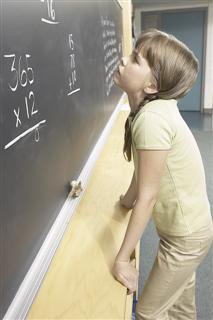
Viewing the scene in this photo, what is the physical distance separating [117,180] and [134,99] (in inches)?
18.3

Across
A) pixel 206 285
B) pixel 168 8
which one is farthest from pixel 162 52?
pixel 168 8

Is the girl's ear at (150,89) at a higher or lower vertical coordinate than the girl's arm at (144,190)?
higher

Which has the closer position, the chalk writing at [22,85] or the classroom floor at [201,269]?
the chalk writing at [22,85]

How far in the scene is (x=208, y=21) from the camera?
246 inches

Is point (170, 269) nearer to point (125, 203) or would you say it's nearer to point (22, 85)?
point (125, 203)

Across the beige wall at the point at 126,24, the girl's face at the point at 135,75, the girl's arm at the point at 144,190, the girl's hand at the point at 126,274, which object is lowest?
the girl's hand at the point at 126,274

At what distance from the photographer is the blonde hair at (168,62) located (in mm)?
834

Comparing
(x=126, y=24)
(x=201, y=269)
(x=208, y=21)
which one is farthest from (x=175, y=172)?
(x=208, y=21)

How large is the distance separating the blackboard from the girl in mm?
193

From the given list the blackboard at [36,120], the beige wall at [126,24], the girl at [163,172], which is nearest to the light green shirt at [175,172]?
the girl at [163,172]

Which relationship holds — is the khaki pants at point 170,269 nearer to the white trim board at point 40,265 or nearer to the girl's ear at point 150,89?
the white trim board at point 40,265

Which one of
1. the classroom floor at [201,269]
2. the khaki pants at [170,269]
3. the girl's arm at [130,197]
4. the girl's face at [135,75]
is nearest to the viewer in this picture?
the girl's face at [135,75]

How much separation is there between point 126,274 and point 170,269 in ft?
0.80

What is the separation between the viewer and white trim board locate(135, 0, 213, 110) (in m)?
6.13
